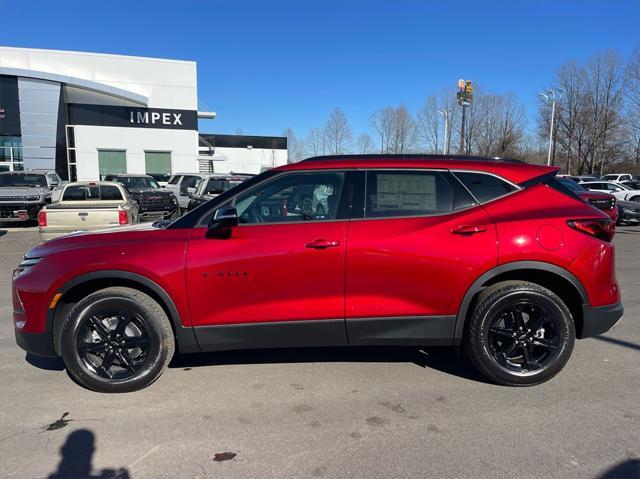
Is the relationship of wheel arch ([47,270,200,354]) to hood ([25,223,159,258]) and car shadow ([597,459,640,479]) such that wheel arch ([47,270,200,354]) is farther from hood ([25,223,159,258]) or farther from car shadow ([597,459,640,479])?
car shadow ([597,459,640,479])

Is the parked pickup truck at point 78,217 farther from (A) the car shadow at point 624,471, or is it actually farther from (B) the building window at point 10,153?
(B) the building window at point 10,153

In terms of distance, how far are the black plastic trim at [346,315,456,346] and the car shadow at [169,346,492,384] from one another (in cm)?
61

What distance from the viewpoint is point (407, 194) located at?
379 cm

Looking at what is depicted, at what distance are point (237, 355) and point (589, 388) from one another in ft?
9.87

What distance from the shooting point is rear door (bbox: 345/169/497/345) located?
11.8ft

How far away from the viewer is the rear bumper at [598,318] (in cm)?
374

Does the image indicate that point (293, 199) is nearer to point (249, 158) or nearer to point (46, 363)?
point (46, 363)

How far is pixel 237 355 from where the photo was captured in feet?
14.8

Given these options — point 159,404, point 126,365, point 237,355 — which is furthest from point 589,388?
point 126,365

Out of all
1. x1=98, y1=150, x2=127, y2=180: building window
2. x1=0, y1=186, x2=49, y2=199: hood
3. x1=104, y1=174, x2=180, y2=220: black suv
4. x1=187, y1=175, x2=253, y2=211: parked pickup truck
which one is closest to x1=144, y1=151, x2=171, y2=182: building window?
x1=98, y1=150, x2=127, y2=180: building window

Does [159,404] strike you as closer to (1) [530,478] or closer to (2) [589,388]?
(1) [530,478]

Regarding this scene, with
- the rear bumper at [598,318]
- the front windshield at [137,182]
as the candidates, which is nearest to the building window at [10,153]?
the front windshield at [137,182]

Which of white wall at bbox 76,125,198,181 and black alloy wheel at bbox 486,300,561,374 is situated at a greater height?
white wall at bbox 76,125,198,181

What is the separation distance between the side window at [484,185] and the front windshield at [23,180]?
16.6 metres
